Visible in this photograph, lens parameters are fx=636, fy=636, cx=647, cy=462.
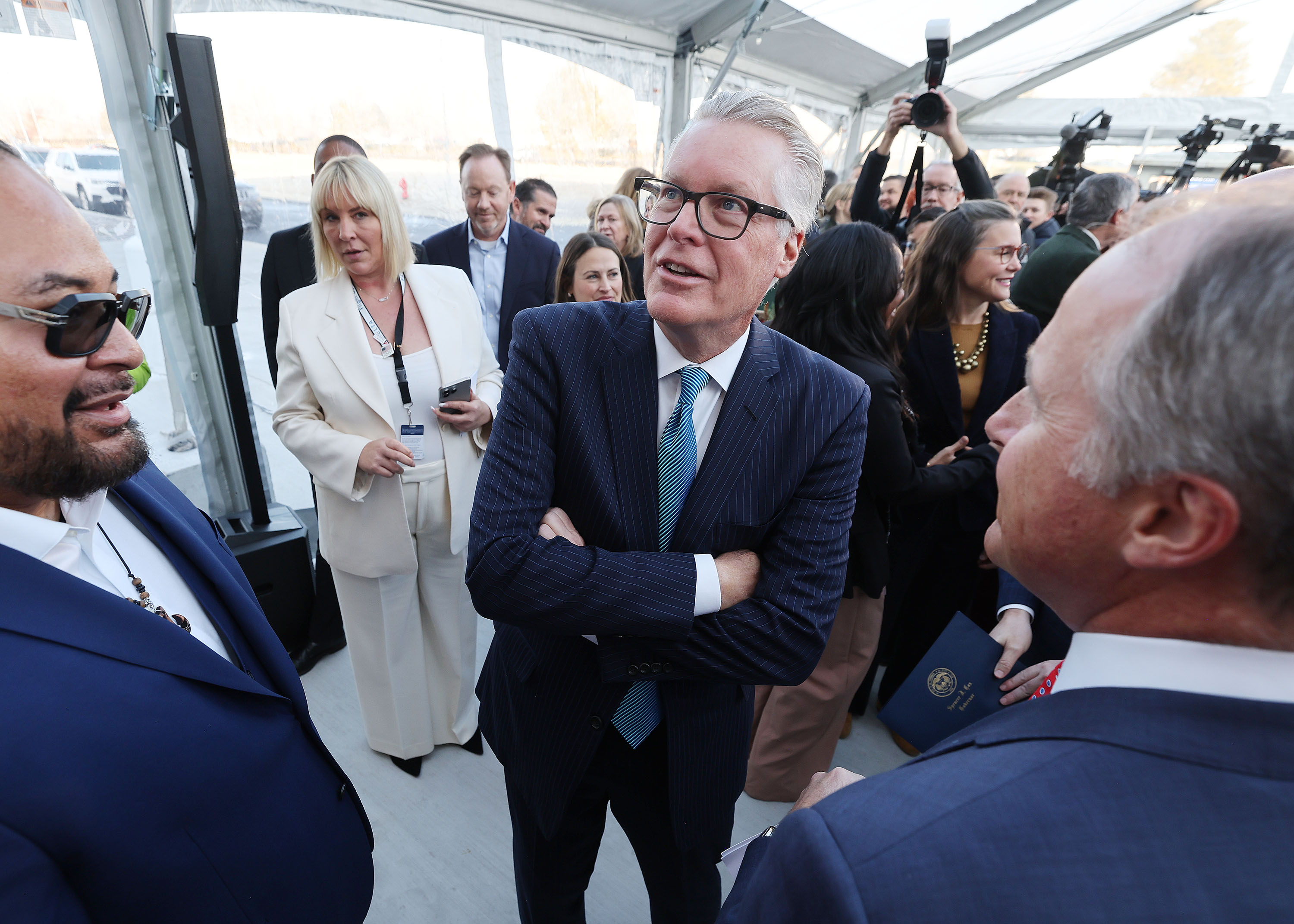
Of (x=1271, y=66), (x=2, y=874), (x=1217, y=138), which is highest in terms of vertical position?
(x=1271, y=66)

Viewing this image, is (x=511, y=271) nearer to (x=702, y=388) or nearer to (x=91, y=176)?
(x=91, y=176)

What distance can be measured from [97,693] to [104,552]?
35cm

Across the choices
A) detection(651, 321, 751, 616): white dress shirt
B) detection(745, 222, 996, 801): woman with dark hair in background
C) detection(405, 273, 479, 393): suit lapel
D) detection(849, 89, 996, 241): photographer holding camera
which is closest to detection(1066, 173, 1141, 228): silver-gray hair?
detection(849, 89, 996, 241): photographer holding camera

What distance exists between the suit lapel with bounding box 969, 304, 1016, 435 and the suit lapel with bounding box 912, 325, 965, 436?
0.27 ft

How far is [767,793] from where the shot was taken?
2330 mm

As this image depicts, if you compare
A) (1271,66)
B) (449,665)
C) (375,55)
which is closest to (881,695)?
(449,665)

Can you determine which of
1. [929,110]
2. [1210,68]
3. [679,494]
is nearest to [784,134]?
[679,494]

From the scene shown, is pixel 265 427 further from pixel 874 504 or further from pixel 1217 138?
pixel 1217 138

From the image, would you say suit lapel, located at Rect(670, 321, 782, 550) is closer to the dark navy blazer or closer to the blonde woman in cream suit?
the blonde woman in cream suit

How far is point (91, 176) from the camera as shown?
8.41 ft

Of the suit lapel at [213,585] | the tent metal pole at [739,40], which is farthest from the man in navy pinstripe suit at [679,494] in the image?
the tent metal pole at [739,40]

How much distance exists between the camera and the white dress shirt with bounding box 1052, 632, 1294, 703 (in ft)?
1.59

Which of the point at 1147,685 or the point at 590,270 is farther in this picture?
the point at 590,270

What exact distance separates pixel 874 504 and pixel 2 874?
1.99m
